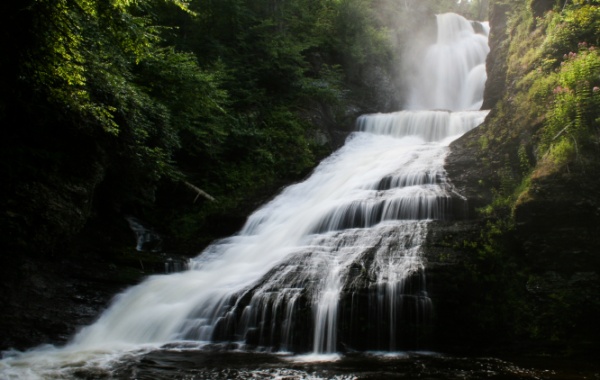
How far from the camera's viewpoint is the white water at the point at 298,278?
7.07 meters

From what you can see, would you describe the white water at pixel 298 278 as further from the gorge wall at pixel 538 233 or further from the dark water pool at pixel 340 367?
the gorge wall at pixel 538 233

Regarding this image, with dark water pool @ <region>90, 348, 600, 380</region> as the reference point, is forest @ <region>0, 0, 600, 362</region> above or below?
above

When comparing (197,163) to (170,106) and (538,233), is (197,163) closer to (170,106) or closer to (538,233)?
(170,106)

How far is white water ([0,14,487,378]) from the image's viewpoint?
7.07 meters

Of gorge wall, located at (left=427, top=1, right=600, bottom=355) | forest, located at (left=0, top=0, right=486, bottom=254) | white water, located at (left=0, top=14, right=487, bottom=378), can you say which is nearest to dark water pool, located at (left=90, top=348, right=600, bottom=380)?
white water, located at (left=0, top=14, right=487, bottom=378)

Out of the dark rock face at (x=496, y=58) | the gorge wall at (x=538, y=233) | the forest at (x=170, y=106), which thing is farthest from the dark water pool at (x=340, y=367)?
the dark rock face at (x=496, y=58)

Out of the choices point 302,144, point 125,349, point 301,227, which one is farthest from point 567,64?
point 125,349

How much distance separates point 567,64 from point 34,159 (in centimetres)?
1185

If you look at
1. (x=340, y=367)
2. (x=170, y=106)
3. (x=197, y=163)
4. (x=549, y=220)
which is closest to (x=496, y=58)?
(x=549, y=220)

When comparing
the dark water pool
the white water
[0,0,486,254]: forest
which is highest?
[0,0,486,254]: forest

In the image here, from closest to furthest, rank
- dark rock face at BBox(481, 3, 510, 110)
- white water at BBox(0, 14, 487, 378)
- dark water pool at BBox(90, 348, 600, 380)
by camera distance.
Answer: dark water pool at BBox(90, 348, 600, 380) < white water at BBox(0, 14, 487, 378) < dark rock face at BBox(481, 3, 510, 110)

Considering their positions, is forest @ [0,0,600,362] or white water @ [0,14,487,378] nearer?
forest @ [0,0,600,362]

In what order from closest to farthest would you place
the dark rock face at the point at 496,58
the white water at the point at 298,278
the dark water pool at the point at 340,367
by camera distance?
the dark water pool at the point at 340,367 → the white water at the point at 298,278 → the dark rock face at the point at 496,58

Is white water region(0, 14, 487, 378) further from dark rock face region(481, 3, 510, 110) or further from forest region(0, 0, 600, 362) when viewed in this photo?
dark rock face region(481, 3, 510, 110)
